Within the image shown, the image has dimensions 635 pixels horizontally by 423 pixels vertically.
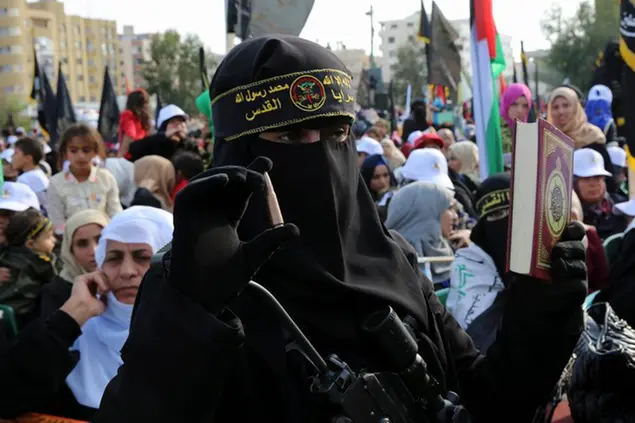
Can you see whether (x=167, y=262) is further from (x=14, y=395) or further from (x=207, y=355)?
(x=14, y=395)

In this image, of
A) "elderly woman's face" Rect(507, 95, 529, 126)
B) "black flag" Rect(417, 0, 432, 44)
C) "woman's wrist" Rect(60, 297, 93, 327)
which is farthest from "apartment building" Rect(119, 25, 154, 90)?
"woman's wrist" Rect(60, 297, 93, 327)

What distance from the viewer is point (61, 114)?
1555cm

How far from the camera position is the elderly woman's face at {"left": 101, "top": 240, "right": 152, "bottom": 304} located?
3623 mm

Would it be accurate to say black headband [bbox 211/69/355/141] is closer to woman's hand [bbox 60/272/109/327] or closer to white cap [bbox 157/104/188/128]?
woman's hand [bbox 60/272/109/327]

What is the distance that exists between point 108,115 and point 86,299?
36.3ft

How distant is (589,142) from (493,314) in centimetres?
424

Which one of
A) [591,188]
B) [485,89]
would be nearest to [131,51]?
[485,89]

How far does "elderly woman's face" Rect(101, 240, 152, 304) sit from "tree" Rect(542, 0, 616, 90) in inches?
1721

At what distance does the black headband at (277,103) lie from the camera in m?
1.87

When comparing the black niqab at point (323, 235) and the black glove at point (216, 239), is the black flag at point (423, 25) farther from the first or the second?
the black glove at point (216, 239)

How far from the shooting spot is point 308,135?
1.92 m

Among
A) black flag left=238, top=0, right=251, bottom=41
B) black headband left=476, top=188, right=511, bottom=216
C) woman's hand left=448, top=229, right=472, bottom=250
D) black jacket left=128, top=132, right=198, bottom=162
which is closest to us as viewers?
black headband left=476, top=188, right=511, bottom=216

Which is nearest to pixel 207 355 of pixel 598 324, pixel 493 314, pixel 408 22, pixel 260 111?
pixel 260 111

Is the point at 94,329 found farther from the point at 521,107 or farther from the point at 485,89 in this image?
the point at 521,107
